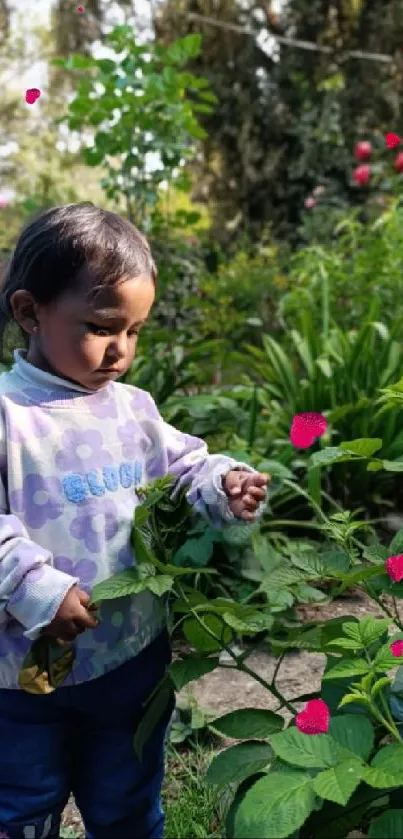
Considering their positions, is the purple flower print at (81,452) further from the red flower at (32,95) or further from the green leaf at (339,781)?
the red flower at (32,95)

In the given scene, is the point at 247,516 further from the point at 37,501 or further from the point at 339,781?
the point at 339,781

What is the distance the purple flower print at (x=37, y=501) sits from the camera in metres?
1.26

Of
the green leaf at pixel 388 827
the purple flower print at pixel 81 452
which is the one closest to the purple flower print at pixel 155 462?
the purple flower print at pixel 81 452

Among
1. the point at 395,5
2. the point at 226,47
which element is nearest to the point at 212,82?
the point at 226,47

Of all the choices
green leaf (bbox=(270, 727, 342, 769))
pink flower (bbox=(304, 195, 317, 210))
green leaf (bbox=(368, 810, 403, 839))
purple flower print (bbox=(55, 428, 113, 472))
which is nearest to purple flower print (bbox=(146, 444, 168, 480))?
purple flower print (bbox=(55, 428, 113, 472))

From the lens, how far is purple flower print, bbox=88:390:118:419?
1362 mm

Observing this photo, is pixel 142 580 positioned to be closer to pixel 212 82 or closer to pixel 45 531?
pixel 45 531

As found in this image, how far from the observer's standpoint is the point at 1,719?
1320 millimetres

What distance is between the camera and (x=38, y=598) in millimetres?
1148

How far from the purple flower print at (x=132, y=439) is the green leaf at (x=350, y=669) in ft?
1.55

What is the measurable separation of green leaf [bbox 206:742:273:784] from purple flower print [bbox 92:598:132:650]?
0.81 feet

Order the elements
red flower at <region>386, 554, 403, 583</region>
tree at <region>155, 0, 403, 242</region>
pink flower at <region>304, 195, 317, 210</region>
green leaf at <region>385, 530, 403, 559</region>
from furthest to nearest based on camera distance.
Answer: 1. tree at <region>155, 0, 403, 242</region>
2. pink flower at <region>304, 195, 317, 210</region>
3. green leaf at <region>385, 530, 403, 559</region>
4. red flower at <region>386, 554, 403, 583</region>

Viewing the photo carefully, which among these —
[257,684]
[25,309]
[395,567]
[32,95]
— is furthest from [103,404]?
[257,684]

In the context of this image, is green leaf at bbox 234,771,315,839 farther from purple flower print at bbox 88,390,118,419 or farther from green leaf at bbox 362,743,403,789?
purple flower print at bbox 88,390,118,419
